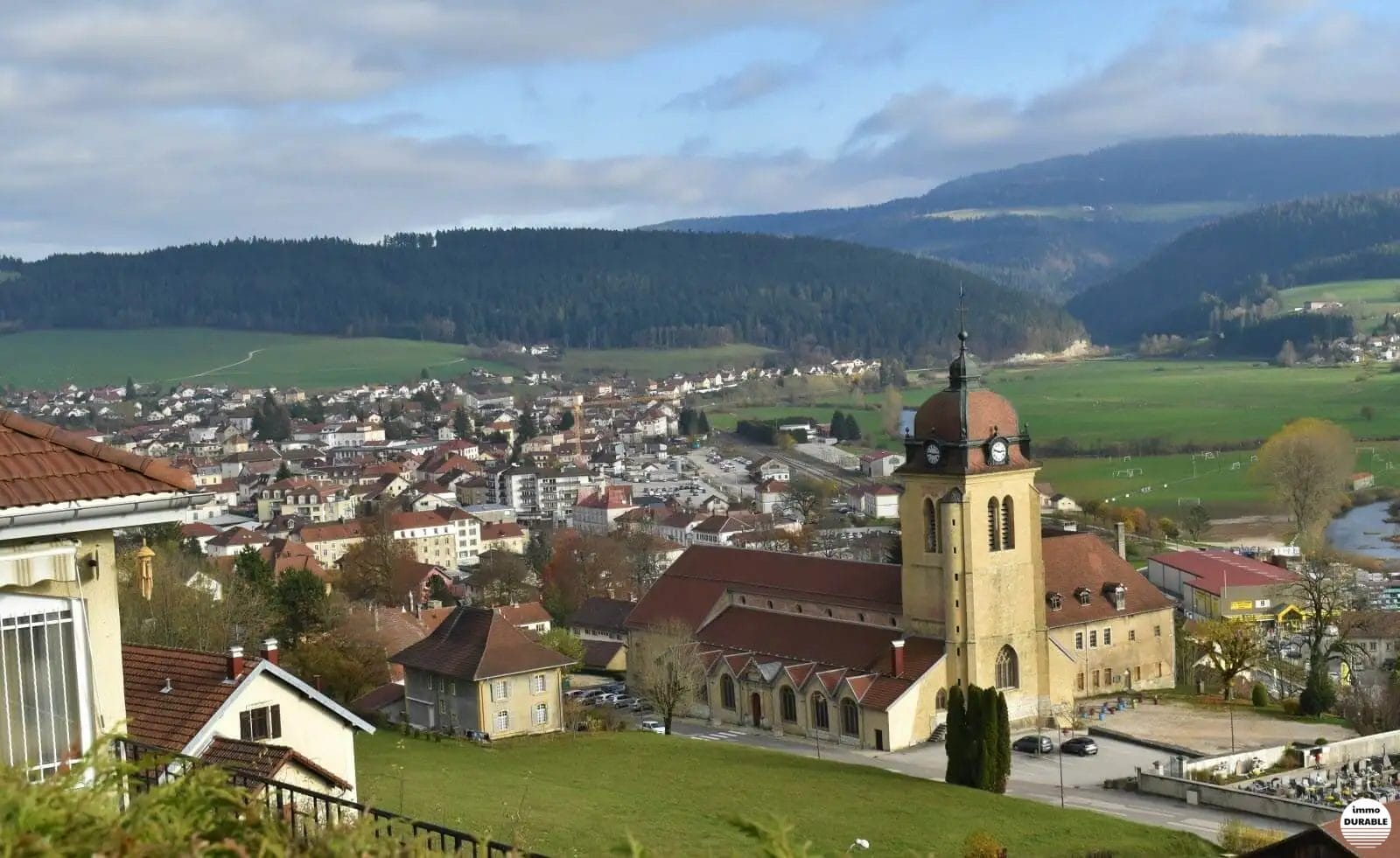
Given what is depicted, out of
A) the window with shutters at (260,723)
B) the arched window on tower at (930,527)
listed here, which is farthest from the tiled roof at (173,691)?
the arched window on tower at (930,527)

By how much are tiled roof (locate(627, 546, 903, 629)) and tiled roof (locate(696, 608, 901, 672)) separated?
63cm

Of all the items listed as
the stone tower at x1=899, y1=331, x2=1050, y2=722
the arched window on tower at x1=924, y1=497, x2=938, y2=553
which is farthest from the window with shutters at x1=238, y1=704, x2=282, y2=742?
the arched window on tower at x1=924, y1=497, x2=938, y2=553

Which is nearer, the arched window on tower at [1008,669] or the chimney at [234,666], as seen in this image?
the chimney at [234,666]

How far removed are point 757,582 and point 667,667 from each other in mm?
4818

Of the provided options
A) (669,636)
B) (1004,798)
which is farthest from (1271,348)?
(1004,798)

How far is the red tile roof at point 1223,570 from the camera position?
210 ft

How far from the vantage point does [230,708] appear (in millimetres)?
18281

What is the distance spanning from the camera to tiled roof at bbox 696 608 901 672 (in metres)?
44.3

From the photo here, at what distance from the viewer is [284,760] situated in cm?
1548

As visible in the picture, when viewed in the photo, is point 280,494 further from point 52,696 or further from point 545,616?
point 52,696

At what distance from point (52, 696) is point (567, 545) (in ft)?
228

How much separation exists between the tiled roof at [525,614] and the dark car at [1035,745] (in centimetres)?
2554

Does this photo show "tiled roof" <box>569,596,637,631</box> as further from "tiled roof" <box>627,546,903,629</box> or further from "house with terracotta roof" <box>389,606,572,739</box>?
"house with terracotta roof" <box>389,606,572,739</box>

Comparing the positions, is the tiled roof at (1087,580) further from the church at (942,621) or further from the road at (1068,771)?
the road at (1068,771)
